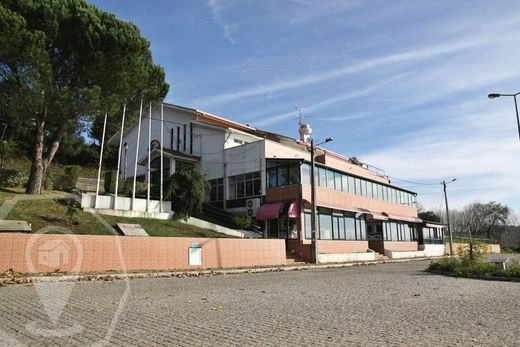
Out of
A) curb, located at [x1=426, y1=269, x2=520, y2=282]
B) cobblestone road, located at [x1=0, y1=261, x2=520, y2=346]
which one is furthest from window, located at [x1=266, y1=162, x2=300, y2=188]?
cobblestone road, located at [x1=0, y1=261, x2=520, y2=346]

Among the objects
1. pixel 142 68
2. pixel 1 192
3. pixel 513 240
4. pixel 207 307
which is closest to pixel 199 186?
pixel 142 68

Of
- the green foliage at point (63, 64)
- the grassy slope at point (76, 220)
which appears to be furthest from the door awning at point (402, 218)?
the green foliage at point (63, 64)

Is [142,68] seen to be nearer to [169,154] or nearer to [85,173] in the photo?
[169,154]

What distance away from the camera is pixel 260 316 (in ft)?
26.5

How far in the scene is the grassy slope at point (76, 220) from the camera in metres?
19.3

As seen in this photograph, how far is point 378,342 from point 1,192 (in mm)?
22701

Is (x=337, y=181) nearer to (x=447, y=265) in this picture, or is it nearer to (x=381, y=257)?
(x=381, y=257)

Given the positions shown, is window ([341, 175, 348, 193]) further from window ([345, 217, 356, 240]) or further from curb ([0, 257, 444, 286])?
curb ([0, 257, 444, 286])

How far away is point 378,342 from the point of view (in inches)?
236

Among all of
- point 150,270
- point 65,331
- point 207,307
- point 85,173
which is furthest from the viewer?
point 85,173

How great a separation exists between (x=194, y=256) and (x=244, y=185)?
1444 centimetres

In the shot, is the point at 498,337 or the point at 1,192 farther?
the point at 1,192

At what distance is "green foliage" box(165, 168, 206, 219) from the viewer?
28016mm

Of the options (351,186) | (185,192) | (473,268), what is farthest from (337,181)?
(473,268)
